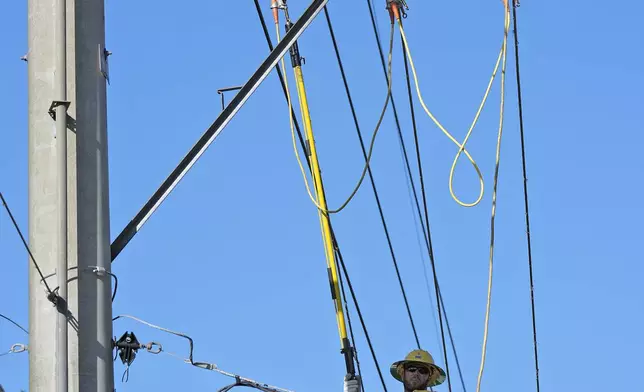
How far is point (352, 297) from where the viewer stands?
1015cm

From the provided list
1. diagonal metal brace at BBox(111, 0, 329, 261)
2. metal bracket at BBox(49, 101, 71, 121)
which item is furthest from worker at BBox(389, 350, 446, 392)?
metal bracket at BBox(49, 101, 71, 121)

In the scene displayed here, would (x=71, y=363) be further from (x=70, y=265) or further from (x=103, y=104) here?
(x=103, y=104)

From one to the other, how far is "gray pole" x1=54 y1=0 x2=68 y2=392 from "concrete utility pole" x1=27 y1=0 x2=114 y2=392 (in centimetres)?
1

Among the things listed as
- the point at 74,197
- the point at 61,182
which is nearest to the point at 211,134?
the point at 74,197

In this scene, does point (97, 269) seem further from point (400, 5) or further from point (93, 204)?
point (400, 5)

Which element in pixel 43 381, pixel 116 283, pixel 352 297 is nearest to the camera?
pixel 43 381

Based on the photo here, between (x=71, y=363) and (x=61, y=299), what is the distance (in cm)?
33

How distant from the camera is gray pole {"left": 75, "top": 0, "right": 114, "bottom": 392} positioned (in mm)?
6109

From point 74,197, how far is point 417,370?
3259 mm

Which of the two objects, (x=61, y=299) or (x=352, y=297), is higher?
(x=352, y=297)

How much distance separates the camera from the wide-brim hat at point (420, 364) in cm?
843

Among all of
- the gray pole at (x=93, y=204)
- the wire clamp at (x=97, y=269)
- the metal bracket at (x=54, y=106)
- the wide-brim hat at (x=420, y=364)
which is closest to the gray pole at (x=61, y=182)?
the metal bracket at (x=54, y=106)

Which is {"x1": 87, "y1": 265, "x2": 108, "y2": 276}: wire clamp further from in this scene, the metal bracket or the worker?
the worker

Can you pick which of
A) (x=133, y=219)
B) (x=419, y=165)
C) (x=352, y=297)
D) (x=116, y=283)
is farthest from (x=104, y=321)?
(x=419, y=165)
